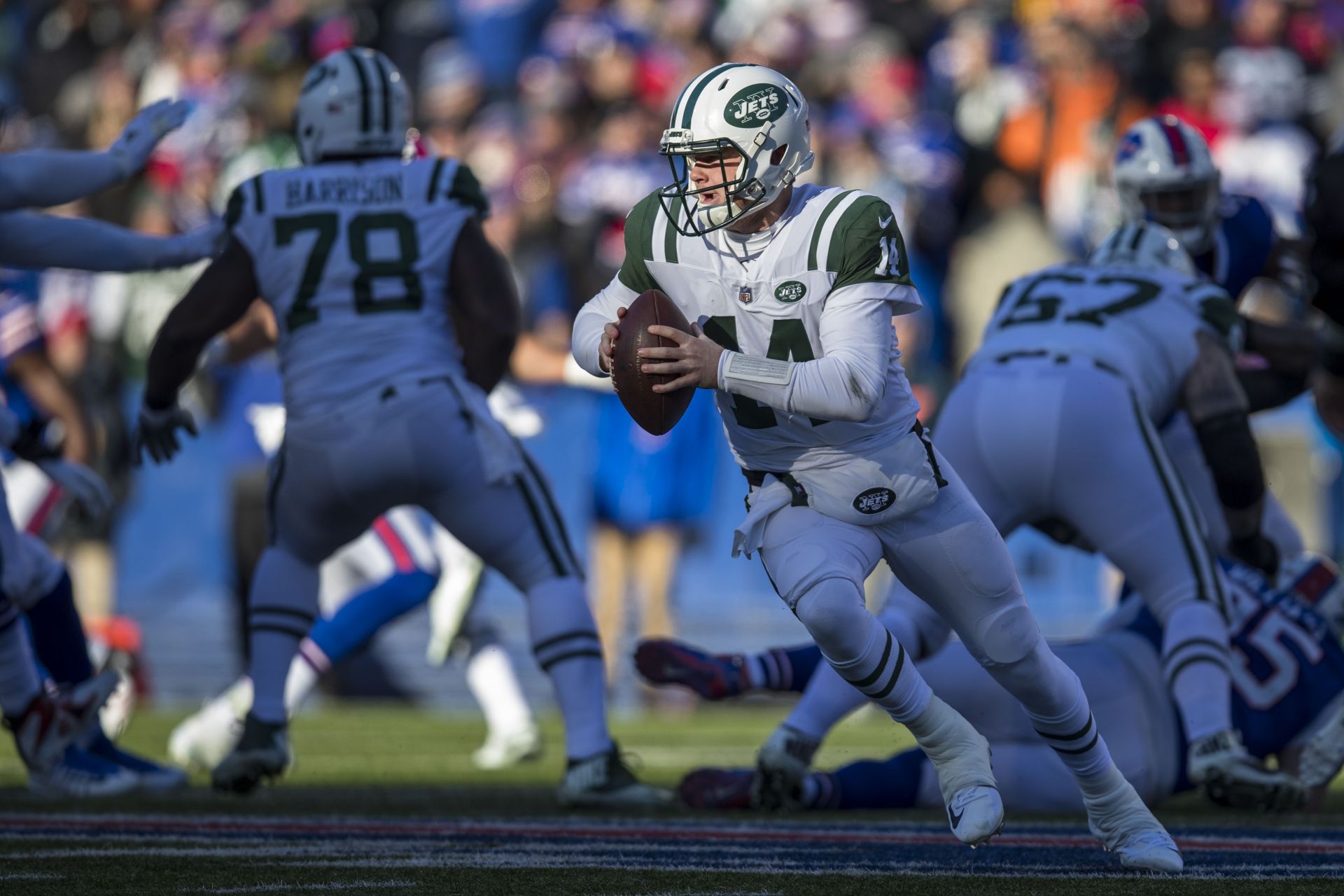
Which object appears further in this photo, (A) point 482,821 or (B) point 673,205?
(A) point 482,821

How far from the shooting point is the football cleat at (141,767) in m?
5.68

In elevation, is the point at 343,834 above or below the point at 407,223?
below

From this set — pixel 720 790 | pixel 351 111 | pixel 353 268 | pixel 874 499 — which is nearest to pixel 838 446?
pixel 874 499

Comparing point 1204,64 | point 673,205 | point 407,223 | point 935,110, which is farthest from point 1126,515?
point 935,110

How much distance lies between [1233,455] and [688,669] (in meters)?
1.60

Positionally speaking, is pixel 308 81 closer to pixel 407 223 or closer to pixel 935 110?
pixel 407 223

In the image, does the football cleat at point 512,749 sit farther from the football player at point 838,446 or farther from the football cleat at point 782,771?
the football player at point 838,446

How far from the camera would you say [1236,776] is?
4.88 m

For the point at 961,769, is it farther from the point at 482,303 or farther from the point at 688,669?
the point at 482,303

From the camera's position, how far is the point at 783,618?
9891 mm

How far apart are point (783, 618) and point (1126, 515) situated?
4.87m

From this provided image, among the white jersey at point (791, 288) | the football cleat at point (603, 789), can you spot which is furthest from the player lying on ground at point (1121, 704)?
the white jersey at point (791, 288)

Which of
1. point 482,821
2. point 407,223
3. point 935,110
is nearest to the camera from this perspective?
point 482,821

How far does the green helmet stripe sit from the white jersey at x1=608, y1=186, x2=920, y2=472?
21 centimetres
